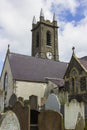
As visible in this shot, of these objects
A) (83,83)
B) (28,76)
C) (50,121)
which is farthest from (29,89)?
(50,121)

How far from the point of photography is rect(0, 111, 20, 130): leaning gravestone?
33.2 feet

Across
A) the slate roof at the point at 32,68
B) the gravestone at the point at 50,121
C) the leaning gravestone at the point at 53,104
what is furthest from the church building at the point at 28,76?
the gravestone at the point at 50,121

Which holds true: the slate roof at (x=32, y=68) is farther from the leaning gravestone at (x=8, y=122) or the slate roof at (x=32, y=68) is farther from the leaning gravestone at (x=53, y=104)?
the leaning gravestone at (x=8, y=122)

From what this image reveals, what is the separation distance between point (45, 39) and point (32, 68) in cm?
2082

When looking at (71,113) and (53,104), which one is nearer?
(71,113)

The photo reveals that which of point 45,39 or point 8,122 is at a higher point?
point 45,39

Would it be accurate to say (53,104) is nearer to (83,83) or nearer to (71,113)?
(71,113)

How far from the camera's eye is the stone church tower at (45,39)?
55938 mm

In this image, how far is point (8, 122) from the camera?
1026cm

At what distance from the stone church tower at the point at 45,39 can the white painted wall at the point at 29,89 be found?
19.7 m

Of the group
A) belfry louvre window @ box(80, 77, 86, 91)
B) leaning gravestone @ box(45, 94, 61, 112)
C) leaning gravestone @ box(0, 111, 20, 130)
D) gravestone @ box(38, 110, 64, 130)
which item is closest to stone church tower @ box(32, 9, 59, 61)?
belfry louvre window @ box(80, 77, 86, 91)

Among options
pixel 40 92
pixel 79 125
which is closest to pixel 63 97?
pixel 79 125

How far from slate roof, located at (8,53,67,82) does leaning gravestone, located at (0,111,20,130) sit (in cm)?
2352

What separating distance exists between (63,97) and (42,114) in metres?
12.4
